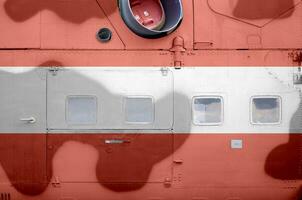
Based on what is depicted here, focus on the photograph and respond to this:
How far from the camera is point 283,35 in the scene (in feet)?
A: 23.7

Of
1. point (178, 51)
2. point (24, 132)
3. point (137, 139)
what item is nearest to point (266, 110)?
point (178, 51)

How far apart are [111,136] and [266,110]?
8.18 ft

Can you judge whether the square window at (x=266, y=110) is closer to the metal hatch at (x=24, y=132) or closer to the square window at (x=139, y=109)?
the square window at (x=139, y=109)

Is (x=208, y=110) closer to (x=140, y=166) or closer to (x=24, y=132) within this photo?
(x=140, y=166)

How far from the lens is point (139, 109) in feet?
23.1

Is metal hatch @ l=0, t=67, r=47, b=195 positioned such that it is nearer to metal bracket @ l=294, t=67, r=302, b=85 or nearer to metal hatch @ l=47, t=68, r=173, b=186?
metal hatch @ l=47, t=68, r=173, b=186

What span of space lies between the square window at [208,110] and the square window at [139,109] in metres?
0.71

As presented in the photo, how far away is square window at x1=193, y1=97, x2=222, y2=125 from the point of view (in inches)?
278

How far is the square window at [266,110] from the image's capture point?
23.4ft

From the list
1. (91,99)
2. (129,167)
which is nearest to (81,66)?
(91,99)

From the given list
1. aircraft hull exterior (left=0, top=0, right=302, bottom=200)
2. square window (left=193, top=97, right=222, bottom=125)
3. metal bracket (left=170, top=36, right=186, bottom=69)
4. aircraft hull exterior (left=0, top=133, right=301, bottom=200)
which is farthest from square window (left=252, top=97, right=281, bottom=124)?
metal bracket (left=170, top=36, right=186, bottom=69)

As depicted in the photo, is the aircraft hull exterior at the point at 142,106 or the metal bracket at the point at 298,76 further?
the metal bracket at the point at 298,76

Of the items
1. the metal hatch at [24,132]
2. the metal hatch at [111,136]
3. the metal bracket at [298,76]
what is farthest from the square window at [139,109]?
the metal bracket at [298,76]

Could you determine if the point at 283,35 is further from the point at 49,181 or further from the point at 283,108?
the point at 49,181
